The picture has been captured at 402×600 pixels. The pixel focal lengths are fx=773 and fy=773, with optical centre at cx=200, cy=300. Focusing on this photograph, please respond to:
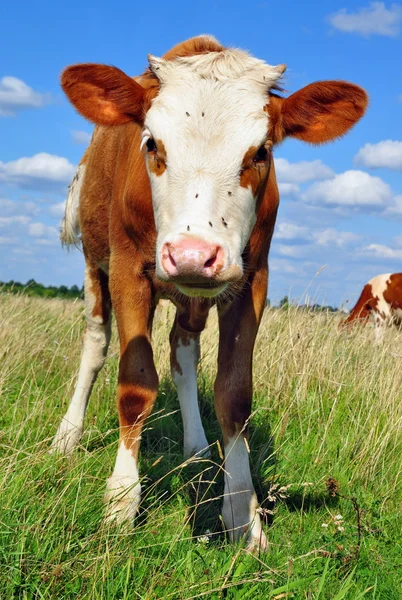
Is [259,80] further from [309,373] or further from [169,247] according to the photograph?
[309,373]

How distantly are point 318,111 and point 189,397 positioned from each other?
7.34 feet

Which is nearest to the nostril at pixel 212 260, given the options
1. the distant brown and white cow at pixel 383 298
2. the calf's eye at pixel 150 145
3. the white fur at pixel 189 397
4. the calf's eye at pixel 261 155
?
the calf's eye at pixel 261 155

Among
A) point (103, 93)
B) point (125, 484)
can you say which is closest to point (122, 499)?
point (125, 484)

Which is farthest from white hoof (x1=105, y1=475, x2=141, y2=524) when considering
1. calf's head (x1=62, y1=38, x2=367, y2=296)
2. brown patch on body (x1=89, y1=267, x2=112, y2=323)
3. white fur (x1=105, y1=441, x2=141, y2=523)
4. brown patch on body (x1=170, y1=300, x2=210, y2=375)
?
brown patch on body (x1=89, y1=267, x2=112, y2=323)

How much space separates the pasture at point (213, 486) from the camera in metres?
2.92

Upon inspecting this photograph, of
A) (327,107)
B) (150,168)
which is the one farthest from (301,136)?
(150,168)

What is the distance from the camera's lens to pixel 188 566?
3049mm

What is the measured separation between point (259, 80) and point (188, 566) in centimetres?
243

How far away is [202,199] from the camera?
339cm

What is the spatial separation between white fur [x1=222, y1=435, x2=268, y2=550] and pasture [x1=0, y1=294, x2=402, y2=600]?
0.11 metres

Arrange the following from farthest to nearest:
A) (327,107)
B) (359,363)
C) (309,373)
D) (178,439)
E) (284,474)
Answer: (359,363) → (309,373) → (178,439) → (284,474) → (327,107)

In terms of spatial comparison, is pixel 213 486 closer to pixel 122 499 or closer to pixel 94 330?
pixel 122 499

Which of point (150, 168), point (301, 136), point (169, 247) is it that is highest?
point (301, 136)

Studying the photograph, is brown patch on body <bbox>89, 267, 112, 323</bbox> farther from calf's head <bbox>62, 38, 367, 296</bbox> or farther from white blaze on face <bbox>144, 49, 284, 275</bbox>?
white blaze on face <bbox>144, 49, 284, 275</bbox>
